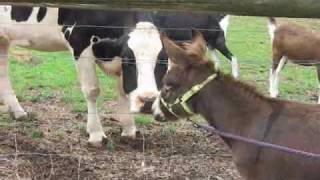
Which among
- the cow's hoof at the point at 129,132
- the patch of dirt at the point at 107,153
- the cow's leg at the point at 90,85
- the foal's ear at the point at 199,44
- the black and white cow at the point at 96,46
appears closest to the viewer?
the foal's ear at the point at 199,44

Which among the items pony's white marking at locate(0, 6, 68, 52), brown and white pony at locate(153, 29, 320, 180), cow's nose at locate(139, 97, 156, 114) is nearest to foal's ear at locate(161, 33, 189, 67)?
brown and white pony at locate(153, 29, 320, 180)

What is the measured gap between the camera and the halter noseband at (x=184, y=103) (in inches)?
171

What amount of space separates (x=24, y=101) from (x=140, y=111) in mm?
3018

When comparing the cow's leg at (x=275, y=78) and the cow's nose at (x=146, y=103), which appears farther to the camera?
the cow's leg at (x=275, y=78)

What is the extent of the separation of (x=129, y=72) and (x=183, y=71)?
1786 millimetres

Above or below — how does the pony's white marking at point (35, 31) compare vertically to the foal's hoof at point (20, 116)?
above

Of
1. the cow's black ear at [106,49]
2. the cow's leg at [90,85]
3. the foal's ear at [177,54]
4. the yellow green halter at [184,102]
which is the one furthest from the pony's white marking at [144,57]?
the foal's ear at [177,54]

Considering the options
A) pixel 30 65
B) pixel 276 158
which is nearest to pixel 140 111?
pixel 276 158

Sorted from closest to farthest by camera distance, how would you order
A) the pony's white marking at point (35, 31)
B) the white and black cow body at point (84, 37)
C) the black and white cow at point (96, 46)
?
the black and white cow at point (96, 46) < the white and black cow body at point (84, 37) < the pony's white marking at point (35, 31)

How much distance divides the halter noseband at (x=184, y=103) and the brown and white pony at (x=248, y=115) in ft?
0.05

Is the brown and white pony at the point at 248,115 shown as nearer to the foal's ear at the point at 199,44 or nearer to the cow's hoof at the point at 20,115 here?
the foal's ear at the point at 199,44

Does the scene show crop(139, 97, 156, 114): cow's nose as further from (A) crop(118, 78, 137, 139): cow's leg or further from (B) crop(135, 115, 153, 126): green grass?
(B) crop(135, 115, 153, 126): green grass

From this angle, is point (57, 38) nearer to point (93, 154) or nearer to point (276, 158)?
point (93, 154)

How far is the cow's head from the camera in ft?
19.1
